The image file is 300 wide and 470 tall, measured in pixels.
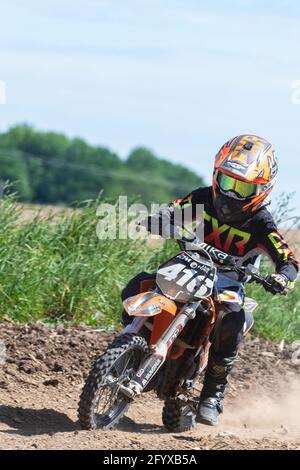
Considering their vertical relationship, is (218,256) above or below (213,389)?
above

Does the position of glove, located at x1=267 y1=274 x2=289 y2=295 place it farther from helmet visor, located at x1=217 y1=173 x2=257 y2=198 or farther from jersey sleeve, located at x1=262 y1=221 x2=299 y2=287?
helmet visor, located at x1=217 y1=173 x2=257 y2=198

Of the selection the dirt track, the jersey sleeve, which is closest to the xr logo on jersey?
the jersey sleeve

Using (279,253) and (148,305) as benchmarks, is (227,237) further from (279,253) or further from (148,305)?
(148,305)

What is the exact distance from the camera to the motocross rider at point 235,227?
24.5 feet

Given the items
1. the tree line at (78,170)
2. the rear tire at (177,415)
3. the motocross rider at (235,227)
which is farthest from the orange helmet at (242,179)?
the tree line at (78,170)

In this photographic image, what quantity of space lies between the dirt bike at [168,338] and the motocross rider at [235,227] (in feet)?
0.37

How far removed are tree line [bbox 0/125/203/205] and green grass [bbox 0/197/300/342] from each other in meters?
44.5

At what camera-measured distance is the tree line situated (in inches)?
2424

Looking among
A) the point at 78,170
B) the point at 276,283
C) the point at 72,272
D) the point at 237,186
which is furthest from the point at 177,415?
the point at 78,170

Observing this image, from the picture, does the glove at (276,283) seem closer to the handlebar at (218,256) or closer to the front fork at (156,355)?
the handlebar at (218,256)

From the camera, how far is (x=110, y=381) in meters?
6.81

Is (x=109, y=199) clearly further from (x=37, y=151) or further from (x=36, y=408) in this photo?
(x=37, y=151)

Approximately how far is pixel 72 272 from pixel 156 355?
3.72 meters
